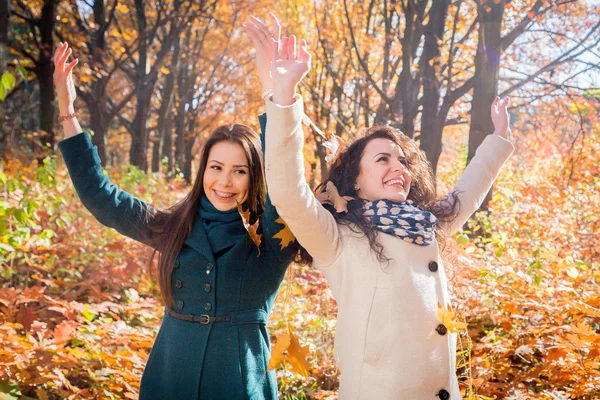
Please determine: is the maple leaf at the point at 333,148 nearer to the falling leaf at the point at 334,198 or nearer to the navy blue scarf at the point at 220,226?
the falling leaf at the point at 334,198

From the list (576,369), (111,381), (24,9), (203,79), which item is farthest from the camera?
(203,79)

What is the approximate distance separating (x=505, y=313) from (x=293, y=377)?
1.51m

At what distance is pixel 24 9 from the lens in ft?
32.7

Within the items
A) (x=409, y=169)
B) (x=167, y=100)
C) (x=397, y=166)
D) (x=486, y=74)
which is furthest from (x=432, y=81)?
(x=167, y=100)

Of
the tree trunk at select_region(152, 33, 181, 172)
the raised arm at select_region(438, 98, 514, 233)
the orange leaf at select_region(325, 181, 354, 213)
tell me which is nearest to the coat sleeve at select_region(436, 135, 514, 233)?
the raised arm at select_region(438, 98, 514, 233)

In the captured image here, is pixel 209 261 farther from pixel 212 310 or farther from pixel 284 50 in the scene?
pixel 284 50

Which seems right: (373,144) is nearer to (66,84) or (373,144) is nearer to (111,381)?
(66,84)

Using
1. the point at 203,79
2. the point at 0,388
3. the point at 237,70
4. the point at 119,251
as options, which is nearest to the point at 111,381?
the point at 0,388

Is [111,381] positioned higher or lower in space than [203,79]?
lower

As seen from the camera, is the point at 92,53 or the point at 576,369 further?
the point at 92,53

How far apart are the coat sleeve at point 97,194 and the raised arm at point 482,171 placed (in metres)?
1.28

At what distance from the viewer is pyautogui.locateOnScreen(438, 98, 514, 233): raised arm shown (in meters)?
2.47

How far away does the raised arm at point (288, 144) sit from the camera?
177 centimetres

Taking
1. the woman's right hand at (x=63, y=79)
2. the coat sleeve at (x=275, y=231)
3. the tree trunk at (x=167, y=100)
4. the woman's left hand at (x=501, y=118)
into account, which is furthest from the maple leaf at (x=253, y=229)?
the tree trunk at (x=167, y=100)
